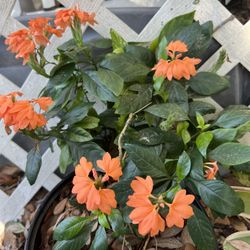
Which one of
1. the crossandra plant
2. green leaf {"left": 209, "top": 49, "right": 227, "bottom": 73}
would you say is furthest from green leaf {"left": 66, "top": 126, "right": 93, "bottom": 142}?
green leaf {"left": 209, "top": 49, "right": 227, "bottom": 73}

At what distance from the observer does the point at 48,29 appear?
779 millimetres

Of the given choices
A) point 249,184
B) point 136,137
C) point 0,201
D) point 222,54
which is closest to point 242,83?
point 222,54

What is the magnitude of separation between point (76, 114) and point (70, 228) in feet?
0.81

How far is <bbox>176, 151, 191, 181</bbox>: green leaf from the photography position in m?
0.67

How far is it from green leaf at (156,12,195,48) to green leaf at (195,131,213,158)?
0.85ft

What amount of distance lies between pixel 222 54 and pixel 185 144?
0.81 feet

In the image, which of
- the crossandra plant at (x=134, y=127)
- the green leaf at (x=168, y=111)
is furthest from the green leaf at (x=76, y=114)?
the green leaf at (x=168, y=111)

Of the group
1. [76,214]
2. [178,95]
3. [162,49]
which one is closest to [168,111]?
[178,95]

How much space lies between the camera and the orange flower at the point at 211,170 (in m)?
0.64

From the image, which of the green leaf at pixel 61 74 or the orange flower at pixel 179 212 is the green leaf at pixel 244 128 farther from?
the green leaf at pixel 61 74

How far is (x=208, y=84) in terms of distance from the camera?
2.62 feet

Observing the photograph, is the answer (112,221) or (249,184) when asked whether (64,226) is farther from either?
(249,184)

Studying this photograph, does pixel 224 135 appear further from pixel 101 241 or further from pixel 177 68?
pixel 101 241

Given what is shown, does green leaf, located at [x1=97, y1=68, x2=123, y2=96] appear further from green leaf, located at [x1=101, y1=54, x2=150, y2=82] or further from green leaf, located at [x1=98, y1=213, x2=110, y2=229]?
green leaf, located at [x1=98, y1=213, x2=110, y2=229]
